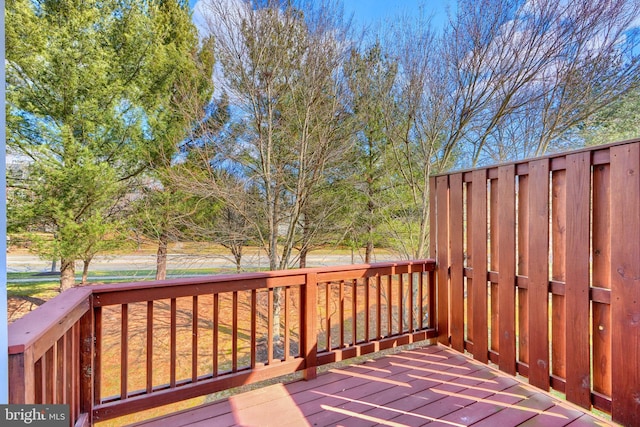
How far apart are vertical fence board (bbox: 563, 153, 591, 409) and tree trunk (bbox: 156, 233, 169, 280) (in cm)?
662

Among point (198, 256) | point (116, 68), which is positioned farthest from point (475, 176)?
point (116, 68)

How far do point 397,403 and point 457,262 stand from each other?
1400 millimetres

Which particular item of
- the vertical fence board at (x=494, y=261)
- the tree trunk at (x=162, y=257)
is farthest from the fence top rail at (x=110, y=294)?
the tree trunk at (x=162, y=257)

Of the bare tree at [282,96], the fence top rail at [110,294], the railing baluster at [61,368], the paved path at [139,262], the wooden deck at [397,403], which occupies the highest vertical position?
the bare tree at [282,96]

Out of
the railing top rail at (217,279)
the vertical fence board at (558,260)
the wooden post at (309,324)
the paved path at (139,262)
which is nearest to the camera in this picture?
the railing top rail at (217,279)

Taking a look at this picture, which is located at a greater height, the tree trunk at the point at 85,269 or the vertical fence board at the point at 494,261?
the vertical fence board at the point at 494,261

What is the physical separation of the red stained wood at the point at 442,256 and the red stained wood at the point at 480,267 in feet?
1.07

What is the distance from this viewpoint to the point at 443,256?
3.11 m

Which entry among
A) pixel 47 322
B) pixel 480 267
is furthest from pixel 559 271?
pixel 47 322

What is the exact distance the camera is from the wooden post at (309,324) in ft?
8.26

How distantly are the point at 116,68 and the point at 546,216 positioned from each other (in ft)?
25.5

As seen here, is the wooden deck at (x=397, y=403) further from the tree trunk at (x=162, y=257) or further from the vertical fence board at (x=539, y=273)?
the tree trunk at (x=162, y=257)

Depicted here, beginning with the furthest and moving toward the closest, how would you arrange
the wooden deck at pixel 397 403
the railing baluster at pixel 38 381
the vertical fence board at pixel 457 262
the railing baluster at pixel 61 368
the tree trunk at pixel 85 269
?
1. the tree trunk at pixel 85 269
2. the vertical fence board at pixel 457 262
3. the wooden deck at pixel 397 403
4. the railing baluster at pixel 61 368
5. the railing baluster at pixel 38 381

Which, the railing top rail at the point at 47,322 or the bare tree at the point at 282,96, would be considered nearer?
the railing top rail at the point at 47,322
